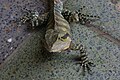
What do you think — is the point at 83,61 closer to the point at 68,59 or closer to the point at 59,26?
the point at 68,59

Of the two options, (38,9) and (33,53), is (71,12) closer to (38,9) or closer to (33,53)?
(38,9)

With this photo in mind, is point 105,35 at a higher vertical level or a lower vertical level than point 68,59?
higher

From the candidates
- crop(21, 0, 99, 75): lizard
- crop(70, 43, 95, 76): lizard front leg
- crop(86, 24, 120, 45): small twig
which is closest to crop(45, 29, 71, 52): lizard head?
crop(21, 0, 99, 75): lizard

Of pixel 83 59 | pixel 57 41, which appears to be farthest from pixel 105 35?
pixel 57 41

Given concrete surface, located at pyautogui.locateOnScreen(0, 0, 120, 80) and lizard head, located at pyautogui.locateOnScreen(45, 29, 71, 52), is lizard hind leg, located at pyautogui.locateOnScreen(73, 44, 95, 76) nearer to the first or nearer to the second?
concrete surface, located at pyautogui.locateOnScreen(0, 0, 120, 80)

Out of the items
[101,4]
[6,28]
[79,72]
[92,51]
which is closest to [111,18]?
[101,4]

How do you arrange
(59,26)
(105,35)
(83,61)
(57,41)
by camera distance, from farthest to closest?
(105,35) < (59,26) < (83,61) < (57,41)

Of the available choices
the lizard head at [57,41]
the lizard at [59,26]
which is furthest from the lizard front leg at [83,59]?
the lizard head at [57,41]
